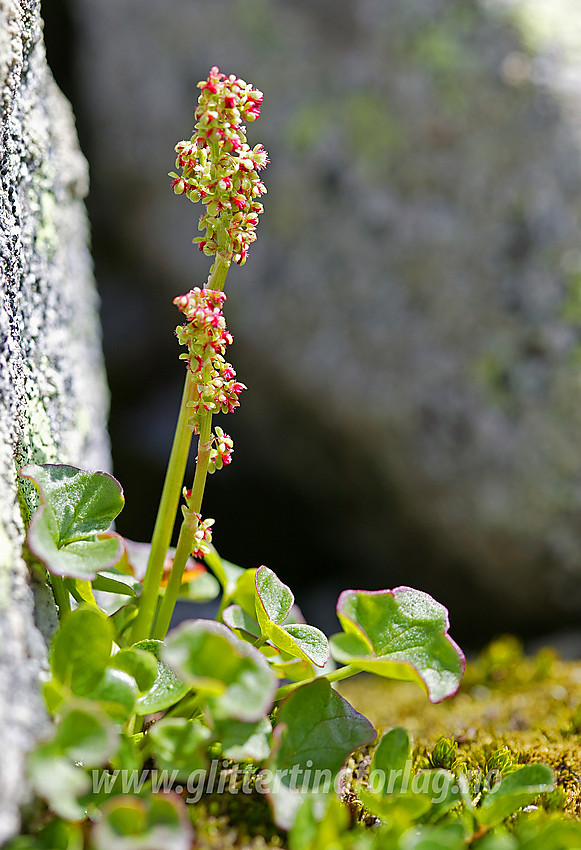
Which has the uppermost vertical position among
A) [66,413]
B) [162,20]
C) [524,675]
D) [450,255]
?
[162,20]

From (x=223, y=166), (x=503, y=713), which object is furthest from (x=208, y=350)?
(x=503, y=713)

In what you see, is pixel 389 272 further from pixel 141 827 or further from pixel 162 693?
pixel 141 827

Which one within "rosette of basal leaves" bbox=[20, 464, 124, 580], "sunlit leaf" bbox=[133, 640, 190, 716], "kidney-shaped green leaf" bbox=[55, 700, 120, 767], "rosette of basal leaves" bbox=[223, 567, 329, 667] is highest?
"rosette of basal leaves" bbox=[20, 464, 124, 580]

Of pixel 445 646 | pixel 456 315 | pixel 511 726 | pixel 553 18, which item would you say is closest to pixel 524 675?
pixel 511 726

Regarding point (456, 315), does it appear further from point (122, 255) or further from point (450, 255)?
point (122, 255)

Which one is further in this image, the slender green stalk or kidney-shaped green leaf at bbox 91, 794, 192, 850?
the slender green stalk

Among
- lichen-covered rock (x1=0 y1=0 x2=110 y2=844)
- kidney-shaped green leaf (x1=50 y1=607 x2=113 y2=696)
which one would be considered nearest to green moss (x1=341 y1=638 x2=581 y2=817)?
kidney-shaped green leaf (x1=50 y1=607 x2=113 y2=696)

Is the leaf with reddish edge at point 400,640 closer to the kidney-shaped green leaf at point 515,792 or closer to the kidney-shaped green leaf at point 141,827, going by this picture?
the kidney-shaped green leaf at point 515,792

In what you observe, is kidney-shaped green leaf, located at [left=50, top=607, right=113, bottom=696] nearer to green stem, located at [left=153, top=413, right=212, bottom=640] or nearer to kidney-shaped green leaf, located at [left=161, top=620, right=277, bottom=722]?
kidney-shaped green leaf, located at [left=161, top=620, right=277, bottom=722]
